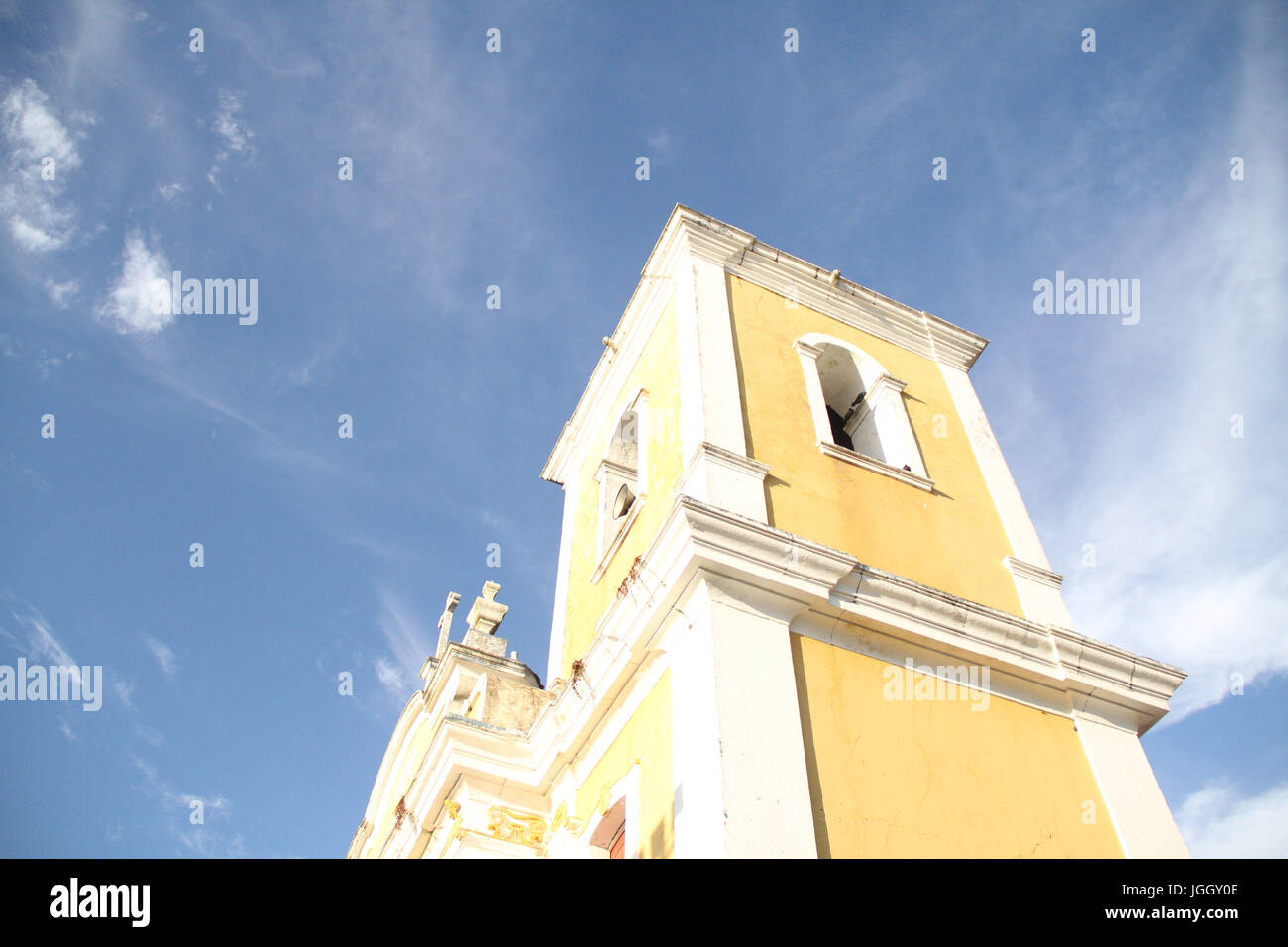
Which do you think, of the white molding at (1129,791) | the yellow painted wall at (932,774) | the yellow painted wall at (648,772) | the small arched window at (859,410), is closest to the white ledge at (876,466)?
the small arched window at (859,410)

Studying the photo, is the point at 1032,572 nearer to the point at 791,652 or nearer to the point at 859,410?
the point at 859,410

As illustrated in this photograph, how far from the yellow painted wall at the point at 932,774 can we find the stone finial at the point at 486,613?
5.38m

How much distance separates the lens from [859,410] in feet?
31.3

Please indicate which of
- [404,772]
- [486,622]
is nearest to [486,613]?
[486,622]

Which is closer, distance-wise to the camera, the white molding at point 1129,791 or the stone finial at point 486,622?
the white molding at point 1129,791

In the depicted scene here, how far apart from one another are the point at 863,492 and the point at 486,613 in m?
5.04

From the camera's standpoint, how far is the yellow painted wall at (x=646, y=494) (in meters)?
7.97

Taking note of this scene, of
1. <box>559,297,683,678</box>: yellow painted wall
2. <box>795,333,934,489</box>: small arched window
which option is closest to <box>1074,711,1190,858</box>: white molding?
<box>795,333,934,489</box>: small arched window

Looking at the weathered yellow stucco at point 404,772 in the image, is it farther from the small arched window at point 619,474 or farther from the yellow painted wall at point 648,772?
the yellow painted wall at point 648,772

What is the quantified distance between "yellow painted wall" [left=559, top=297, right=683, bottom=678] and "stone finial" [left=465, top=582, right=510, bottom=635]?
4.03ft
